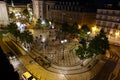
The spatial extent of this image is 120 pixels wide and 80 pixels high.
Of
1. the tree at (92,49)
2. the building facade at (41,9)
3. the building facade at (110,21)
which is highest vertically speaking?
the building facade at (41,9)

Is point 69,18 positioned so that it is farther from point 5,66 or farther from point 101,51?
point 5,66

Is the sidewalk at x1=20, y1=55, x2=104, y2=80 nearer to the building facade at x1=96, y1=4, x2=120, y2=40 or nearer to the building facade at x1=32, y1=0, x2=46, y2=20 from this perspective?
the building facade at x1=96, y1=4, x2=120, y2=40

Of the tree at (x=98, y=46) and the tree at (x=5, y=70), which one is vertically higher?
the tree at (x=5, y=70)

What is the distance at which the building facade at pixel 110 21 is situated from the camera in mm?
65113

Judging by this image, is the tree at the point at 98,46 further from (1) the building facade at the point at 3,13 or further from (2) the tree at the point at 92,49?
(1) the building facade at the point at 3,13

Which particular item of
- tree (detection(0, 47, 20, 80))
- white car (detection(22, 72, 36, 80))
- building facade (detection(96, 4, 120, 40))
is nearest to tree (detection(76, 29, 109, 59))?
white car (detection(22, 72, 36, 80))

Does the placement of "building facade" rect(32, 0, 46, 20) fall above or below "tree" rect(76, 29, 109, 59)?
above

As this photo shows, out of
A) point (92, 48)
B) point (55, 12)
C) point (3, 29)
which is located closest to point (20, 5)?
point (55, 12)

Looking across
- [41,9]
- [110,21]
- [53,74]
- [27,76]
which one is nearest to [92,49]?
[53,74]

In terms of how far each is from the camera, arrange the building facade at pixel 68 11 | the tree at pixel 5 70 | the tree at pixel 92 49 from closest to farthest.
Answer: the tree at pixel 5 70
the tree at pixel 92 49
the building facade at pixel 68 11

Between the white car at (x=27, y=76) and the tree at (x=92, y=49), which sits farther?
the tree at (x=92, y=49)

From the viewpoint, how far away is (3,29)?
3068 inches

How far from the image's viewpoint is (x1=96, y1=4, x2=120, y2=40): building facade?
214 ft

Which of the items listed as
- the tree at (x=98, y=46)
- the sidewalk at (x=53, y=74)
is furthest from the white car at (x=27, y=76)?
the tree at (x=98, y=46)
